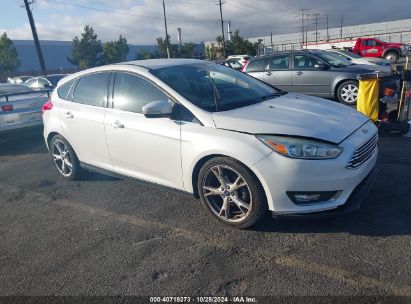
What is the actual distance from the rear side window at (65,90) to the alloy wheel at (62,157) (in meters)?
0.66

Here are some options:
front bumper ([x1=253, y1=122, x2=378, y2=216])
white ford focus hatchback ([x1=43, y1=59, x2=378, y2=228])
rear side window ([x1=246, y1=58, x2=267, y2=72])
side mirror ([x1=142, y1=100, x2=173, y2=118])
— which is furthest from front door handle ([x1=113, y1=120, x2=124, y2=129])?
rear side window ([x1=246, y1=58, x2=267, y2=72])

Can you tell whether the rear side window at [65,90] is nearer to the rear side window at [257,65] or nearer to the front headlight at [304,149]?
the front headlight at [304,149]

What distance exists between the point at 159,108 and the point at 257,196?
4.22ft

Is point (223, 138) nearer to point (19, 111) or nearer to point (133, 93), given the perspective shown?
point (133, 93)

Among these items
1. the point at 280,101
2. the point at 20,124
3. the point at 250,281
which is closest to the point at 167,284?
the point at 250,281

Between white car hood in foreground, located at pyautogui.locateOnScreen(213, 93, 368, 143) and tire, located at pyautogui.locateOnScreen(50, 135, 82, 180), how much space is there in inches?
102

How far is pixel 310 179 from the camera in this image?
2.96m

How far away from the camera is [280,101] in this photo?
396cm

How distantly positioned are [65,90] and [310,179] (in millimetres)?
3772

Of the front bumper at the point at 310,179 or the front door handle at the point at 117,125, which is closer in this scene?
the front bumper at the point at 310,179

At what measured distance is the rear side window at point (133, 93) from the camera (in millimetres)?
3848

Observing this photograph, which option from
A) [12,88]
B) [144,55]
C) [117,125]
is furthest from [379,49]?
[117,125]

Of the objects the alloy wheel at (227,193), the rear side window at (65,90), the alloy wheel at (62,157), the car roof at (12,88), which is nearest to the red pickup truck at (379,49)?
the car roof at (12,88)

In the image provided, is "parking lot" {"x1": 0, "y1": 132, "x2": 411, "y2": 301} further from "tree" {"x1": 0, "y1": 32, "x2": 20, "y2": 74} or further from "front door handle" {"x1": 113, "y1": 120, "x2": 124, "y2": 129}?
"tree" {"x1": 0, "y1": 32, "x2": 20, "y2": 74}
